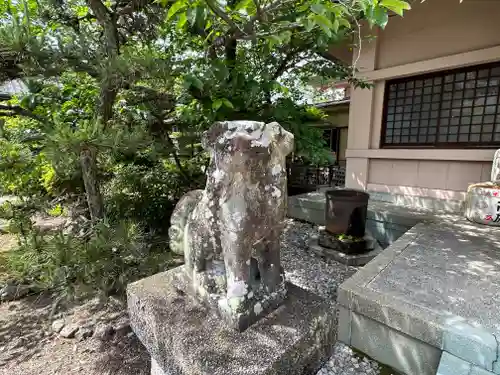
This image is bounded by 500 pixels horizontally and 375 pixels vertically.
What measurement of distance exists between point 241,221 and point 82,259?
5.00 feet

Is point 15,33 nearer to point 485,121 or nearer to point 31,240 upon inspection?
point 31,240

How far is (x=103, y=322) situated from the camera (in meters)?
2.59

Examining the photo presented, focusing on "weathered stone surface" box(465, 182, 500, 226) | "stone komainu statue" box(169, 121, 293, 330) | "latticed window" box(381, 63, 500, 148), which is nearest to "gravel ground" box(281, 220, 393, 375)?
"stone komainu statue" box(169, 121, 293, 330)

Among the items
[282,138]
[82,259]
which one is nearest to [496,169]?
[282,138]

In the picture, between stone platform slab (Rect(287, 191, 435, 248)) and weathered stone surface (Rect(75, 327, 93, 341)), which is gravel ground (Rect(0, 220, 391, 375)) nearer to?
weathered stone surface (Rect(75, 327, 93, 341))

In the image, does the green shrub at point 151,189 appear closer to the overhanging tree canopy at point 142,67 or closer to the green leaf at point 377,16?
the overhanging tree canopy at point 142,67

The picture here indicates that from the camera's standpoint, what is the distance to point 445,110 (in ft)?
16.5

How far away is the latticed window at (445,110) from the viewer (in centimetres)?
460

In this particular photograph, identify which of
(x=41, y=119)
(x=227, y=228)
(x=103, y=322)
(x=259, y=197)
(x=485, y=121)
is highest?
(x=485, y=121)

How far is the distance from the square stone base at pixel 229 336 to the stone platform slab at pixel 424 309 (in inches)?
28.2

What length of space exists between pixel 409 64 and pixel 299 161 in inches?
145

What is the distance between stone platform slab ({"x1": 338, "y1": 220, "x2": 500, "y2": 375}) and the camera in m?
1.60

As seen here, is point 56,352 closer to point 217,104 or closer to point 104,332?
point 104,332

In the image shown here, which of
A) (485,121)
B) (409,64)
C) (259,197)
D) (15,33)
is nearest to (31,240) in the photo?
(15,33)
